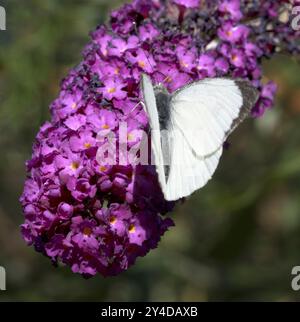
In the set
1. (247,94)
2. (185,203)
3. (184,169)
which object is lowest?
(184,169)

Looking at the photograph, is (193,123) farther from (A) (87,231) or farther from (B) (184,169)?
(A) (87,231)

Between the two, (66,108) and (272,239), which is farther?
Result: (272,239)

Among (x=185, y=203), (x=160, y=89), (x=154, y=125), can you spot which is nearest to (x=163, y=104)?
(x=160, y=89)

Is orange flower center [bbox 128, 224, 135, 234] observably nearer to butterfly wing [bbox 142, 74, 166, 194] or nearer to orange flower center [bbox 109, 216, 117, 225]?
orange flower center [bbox 109, 216, 117, 225]

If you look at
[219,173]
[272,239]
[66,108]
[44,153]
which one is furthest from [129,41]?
[272,239]

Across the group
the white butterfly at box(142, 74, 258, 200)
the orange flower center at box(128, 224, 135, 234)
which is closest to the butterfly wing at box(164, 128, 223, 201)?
the white butterfly at box(142, 74, 258, 200)
